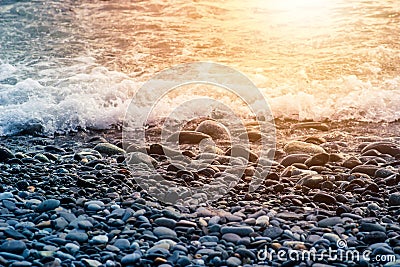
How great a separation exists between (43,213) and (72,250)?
62 cm

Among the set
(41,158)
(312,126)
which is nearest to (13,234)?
(41,158)

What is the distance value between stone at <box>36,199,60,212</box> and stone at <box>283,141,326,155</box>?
2.36 metres

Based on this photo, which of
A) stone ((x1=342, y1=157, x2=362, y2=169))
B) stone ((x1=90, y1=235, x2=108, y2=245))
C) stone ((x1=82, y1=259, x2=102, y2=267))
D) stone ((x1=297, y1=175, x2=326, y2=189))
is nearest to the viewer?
stone ((x1=82, y1=259, x2=102, y2=267))

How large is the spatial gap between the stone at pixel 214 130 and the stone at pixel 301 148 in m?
0.73

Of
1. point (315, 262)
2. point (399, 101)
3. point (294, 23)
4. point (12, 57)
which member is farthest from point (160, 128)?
point (294, 23)

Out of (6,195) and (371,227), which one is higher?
(6,195)

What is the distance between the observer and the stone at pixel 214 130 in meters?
5.72

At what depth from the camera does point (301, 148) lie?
17.0 ft

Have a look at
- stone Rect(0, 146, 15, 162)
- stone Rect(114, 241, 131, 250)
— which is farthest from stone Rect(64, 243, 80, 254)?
stone Rect(0, 146, 15, 162)

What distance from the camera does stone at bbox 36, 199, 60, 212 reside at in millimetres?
3629

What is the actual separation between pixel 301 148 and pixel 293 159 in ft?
1.20

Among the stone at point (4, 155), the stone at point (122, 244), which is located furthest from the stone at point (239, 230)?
the stone at point (4, 155)

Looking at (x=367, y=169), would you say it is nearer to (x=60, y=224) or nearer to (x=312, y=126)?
(x=312, y=126)

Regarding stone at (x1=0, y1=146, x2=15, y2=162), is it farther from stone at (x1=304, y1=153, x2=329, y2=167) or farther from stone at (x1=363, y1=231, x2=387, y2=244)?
stone at (x1=363, y1=231, x2=387, y2=244)
